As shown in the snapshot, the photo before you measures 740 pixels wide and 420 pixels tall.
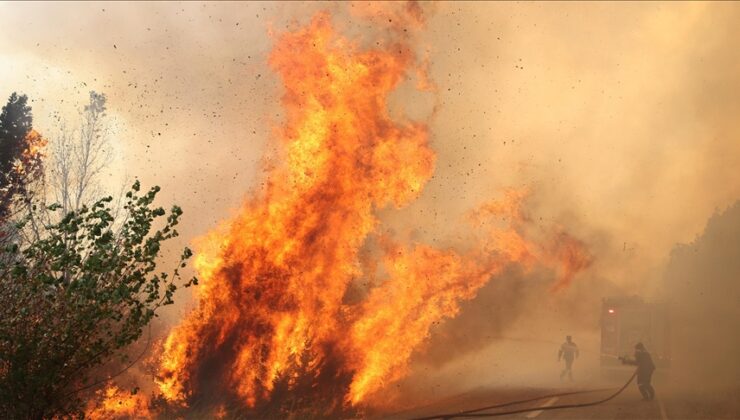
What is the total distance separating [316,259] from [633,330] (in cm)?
2047

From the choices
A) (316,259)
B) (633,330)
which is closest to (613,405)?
(316,259)

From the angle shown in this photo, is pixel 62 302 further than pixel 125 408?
No

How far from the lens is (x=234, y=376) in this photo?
16406 mm

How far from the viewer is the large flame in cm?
1664

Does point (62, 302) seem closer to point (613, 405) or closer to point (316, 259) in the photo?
point (316, 259)

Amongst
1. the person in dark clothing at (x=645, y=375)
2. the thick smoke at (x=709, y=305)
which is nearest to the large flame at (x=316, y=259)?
the person in dark clothing at (x=645, y=375)

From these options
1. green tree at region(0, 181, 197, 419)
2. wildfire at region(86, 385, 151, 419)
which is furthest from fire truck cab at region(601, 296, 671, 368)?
green tree at region(0, 181, 197, 419)

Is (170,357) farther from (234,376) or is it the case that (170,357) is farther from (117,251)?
(117,251)

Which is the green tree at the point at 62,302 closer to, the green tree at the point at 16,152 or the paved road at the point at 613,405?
the paved road at the point at 613,405

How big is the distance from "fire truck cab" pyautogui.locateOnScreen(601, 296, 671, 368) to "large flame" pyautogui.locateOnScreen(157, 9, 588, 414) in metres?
15.4

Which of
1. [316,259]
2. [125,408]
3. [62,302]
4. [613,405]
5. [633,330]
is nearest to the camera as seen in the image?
[62,302]

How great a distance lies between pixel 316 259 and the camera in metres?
17.9

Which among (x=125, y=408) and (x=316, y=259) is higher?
(x=316, y=259)

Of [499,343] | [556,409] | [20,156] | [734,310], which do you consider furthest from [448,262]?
[734,310]
